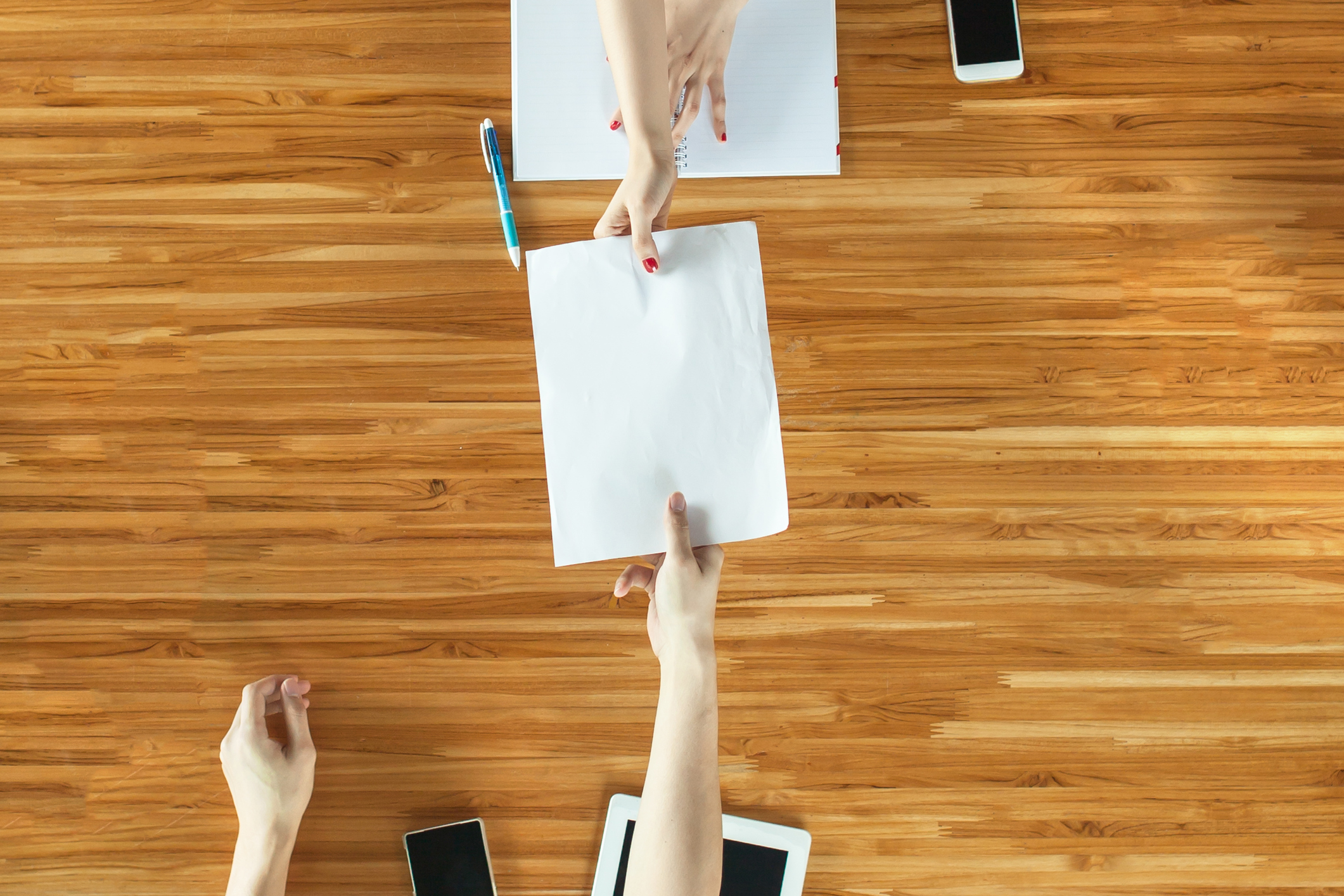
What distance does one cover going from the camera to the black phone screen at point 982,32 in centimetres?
92

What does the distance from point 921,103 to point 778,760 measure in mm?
746

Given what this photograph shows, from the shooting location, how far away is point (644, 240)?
30.8 inches

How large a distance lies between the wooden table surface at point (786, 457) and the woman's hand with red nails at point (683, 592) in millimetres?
139

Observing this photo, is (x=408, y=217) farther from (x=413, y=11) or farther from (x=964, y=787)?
(x=964, y=787)

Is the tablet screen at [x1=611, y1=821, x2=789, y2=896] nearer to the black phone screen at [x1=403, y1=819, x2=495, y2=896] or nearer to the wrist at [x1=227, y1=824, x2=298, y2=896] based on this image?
the black phone screen at [x1=403, y1=819, x2=495, y2=896]

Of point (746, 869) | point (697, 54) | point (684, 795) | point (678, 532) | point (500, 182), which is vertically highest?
point (697, 54)

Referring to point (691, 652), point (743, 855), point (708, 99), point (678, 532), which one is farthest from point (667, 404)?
point (743, 855)

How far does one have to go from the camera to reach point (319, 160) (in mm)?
927

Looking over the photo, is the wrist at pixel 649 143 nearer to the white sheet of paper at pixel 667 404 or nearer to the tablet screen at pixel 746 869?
the white sheet of paper at pixel 667 404

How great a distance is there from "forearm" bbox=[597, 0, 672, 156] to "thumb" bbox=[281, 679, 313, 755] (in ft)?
2.19

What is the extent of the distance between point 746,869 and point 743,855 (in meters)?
0.01

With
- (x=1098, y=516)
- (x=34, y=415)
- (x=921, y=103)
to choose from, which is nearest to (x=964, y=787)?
(x=1098, y=516)

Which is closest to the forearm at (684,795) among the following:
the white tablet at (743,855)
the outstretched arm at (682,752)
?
the outstretched arm at (682,752)

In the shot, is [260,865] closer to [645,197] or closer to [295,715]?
[295,715]
